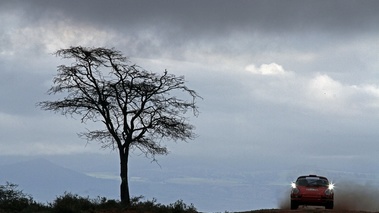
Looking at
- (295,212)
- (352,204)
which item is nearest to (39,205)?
(295,212)

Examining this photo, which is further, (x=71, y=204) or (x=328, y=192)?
(x=328, y=192)

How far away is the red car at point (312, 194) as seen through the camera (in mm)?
40000

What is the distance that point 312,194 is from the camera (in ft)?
131

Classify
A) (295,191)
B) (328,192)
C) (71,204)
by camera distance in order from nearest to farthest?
(71,204) → (328,192) → (295,191)

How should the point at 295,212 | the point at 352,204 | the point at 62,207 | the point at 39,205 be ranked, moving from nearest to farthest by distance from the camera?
the point at 295,212 < the point at 62,207 < the point at 39,205 < the point at 352,204

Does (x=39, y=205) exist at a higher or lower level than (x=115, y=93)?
lower

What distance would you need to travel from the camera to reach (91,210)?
126 ft

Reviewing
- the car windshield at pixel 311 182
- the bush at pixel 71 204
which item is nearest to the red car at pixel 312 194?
the car windshield at pixel 311 182

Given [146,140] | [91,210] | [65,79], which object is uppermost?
[65,79]

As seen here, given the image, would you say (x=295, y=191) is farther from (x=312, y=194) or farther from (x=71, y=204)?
(x=71, y=204)

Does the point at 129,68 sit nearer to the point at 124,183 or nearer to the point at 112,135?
the point at 112,135

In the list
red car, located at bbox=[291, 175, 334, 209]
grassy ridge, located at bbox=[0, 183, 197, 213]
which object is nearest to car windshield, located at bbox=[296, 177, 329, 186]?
red car, located at bbox=[291, 175, 334, 209]

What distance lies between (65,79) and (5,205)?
32.6 ft

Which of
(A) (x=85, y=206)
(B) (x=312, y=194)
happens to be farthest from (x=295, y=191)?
(A) (x=85, y=206)
